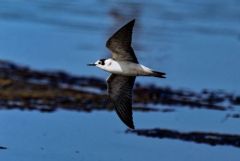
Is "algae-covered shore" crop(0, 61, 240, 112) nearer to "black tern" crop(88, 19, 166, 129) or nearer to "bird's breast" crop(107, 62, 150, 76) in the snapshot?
"black tern" crop(88, 19, 166, 129)

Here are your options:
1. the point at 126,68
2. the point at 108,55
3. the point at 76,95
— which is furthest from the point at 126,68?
the point at 108,55

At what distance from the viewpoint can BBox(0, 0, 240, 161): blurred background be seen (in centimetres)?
1409

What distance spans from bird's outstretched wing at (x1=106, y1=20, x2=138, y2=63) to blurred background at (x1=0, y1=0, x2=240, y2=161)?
8.12 ft

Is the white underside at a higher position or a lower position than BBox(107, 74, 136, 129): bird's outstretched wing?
higher

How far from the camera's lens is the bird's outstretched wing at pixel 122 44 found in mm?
11031

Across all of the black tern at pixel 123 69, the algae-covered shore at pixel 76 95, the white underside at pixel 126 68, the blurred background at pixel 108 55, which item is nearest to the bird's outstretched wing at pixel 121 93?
the black tern at pixel 123 69

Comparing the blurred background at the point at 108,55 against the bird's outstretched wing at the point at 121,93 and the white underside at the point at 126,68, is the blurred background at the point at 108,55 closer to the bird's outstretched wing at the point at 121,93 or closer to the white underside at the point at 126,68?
the bird's outstretched wing at the point at 121,93

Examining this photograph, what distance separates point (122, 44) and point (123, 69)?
0.30 meters

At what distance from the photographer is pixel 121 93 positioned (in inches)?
475

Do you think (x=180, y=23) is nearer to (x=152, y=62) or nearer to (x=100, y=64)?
(x=152, y=62)

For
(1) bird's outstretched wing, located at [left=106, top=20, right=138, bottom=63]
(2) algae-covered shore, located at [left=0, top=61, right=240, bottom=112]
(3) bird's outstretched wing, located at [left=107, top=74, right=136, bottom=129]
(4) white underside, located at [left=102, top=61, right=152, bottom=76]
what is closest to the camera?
(1) bird's outstretched wing, located at [left=106, top=20, right=138, bottom=63]

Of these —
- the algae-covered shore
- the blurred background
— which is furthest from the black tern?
the algae-covered shore

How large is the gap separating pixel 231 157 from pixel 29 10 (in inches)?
645

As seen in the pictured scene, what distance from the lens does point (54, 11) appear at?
29625mm
